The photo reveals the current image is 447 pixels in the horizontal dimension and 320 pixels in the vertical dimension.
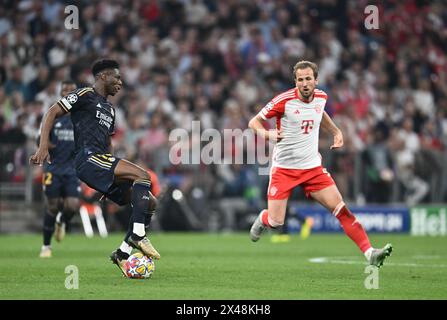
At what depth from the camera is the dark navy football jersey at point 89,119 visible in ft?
37.8

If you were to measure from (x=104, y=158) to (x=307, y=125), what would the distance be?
2.60 metres

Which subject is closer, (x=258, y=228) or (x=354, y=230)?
(x=354, y=230)

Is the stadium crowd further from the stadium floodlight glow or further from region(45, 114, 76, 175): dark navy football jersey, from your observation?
region(45, 114, 76, 175): dark navy football jersey

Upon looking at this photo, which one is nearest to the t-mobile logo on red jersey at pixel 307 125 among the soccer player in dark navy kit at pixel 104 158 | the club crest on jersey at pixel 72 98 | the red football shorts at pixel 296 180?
the red football shorts at pixel 296 180

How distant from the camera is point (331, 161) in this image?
24.1m

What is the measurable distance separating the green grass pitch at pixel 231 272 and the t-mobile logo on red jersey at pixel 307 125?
1813 mm

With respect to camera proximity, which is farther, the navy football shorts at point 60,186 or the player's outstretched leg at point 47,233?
the navy football shorts at point 60,186

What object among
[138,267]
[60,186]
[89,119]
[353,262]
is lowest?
[353,262]

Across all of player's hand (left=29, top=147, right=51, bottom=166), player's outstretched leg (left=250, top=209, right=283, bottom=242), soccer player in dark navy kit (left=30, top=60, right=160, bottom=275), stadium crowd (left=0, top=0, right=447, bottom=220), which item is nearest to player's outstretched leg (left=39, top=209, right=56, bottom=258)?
soccer player in dark navy kit (left=30, top=60, right=160, bottom=275)

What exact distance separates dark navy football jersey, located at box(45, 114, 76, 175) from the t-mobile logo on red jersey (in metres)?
5.04

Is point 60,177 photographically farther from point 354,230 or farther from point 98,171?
point 354,230

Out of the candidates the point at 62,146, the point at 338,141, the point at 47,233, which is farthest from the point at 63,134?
Answer: the point at 338,141

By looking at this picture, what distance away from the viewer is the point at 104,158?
11.5 meters

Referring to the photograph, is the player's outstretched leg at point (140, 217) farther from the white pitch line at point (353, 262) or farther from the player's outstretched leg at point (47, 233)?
the player's outstretched leg at point (47, 233)
